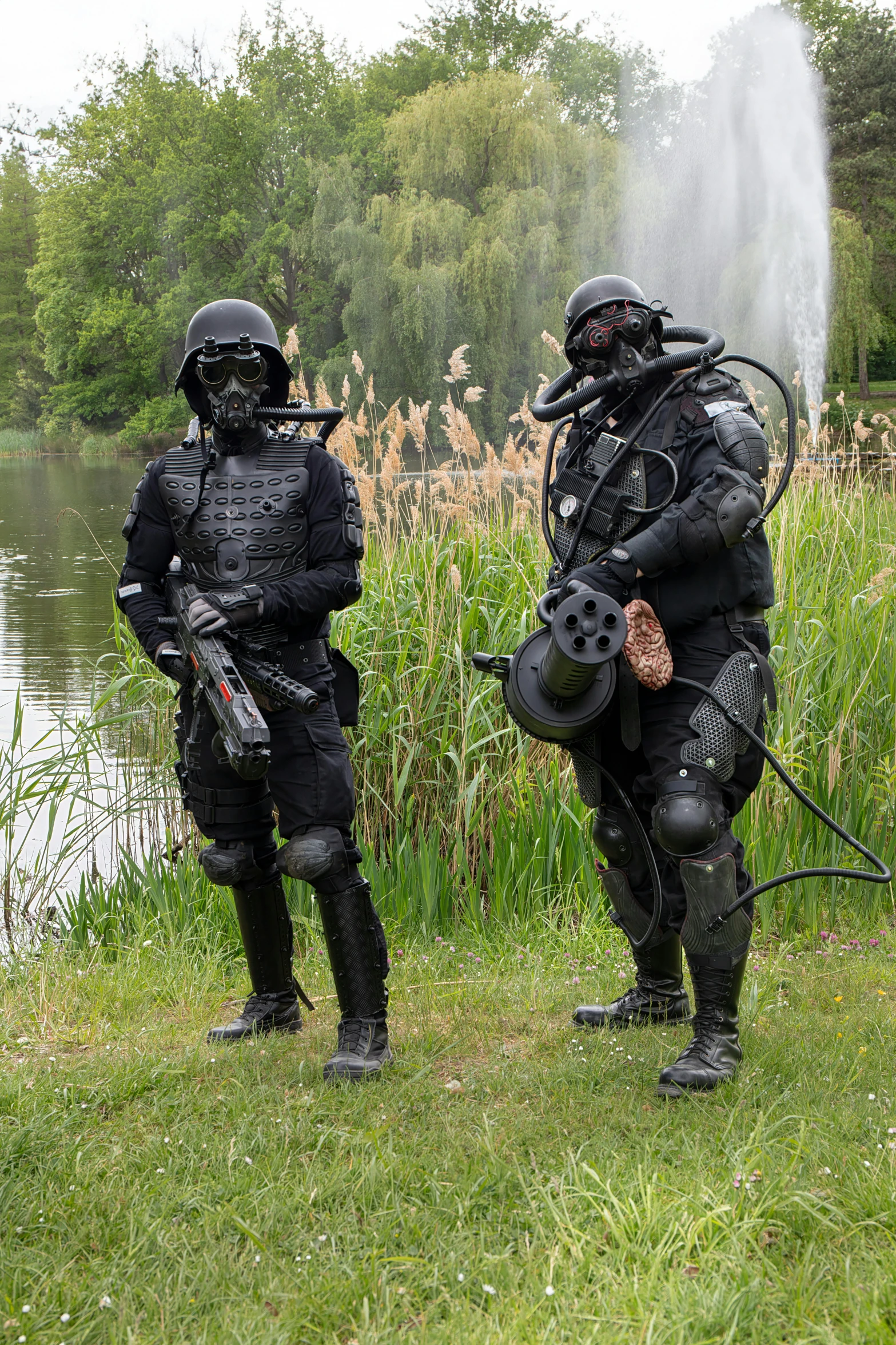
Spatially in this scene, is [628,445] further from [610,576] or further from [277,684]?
[277,684]

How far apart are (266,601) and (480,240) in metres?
19.0

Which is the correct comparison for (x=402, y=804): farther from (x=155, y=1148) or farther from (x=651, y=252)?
(x=651, y=252)

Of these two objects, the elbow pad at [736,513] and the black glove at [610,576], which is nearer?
the elbow pad at [736,513]

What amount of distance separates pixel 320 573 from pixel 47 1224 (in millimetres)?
1703

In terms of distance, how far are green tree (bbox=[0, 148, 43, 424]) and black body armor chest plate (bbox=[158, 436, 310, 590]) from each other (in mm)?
45368

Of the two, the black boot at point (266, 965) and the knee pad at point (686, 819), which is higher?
the knee pad at point (686, 819)

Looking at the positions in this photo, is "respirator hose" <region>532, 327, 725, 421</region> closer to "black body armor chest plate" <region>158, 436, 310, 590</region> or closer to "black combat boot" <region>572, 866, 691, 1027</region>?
"black body armor chest plate" <region>158, 436, 310, 590</region>

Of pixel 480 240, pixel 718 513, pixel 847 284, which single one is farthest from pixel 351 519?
pixel 847 284

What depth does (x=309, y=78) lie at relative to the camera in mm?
36625

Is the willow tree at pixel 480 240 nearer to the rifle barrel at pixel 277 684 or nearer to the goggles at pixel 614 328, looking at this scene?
the goggles at pixel 614 328

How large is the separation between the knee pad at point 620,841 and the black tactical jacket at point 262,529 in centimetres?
98

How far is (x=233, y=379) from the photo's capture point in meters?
3.09

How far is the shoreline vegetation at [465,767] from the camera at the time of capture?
421 cm

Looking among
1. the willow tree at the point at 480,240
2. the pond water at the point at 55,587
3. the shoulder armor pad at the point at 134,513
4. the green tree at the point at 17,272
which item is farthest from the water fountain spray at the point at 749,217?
the green tree at the point at 17,272
